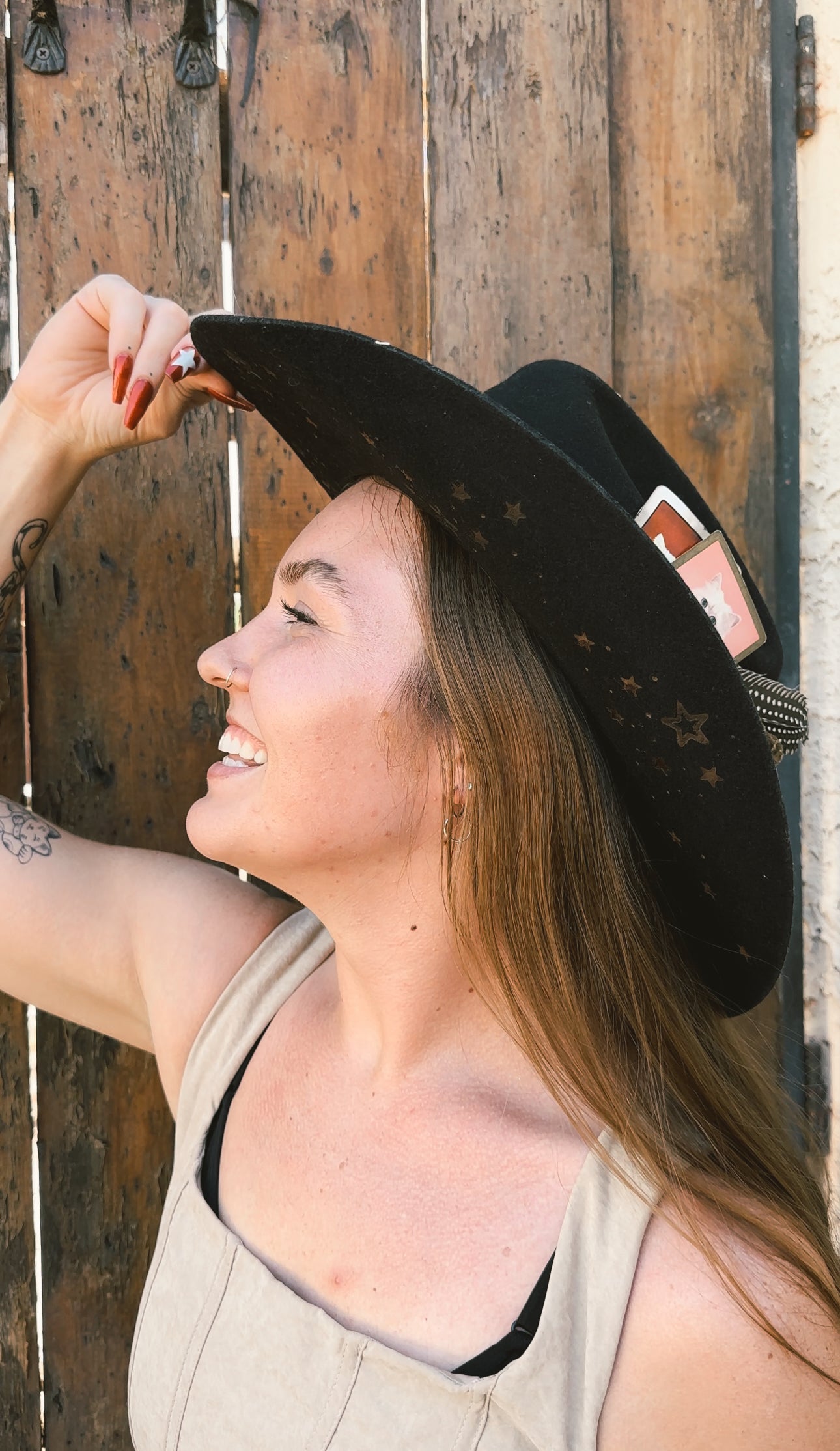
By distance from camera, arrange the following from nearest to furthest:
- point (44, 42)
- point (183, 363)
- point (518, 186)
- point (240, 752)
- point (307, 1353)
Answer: point (307, 1353) < point (240, 752) < point (183, 363) < point (44, 42) < point (518, 186)

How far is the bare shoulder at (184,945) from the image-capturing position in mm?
1272

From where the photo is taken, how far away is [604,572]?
0.90m

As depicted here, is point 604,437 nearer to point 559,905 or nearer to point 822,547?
point 559,905


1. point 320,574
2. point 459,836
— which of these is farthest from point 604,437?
point 459,836

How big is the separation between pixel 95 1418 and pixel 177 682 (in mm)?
1108

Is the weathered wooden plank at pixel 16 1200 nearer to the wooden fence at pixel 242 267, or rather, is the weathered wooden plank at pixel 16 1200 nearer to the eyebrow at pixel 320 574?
the wooden fence at pixel 242 267

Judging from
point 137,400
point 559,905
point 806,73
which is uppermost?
point 806,73

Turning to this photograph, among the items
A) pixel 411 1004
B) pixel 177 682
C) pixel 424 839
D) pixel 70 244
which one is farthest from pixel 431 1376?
pixel 70 244

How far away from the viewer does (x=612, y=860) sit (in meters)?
1.08

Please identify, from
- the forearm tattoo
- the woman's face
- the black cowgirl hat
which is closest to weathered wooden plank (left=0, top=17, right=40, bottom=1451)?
the forearm tattoo

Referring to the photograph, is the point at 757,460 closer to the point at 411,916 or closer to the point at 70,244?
the point at 411,916

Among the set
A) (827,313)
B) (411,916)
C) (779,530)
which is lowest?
(411,916)

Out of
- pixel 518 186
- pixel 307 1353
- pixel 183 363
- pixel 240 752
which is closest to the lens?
pixel 307 1353

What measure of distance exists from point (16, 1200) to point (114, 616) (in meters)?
0.87
